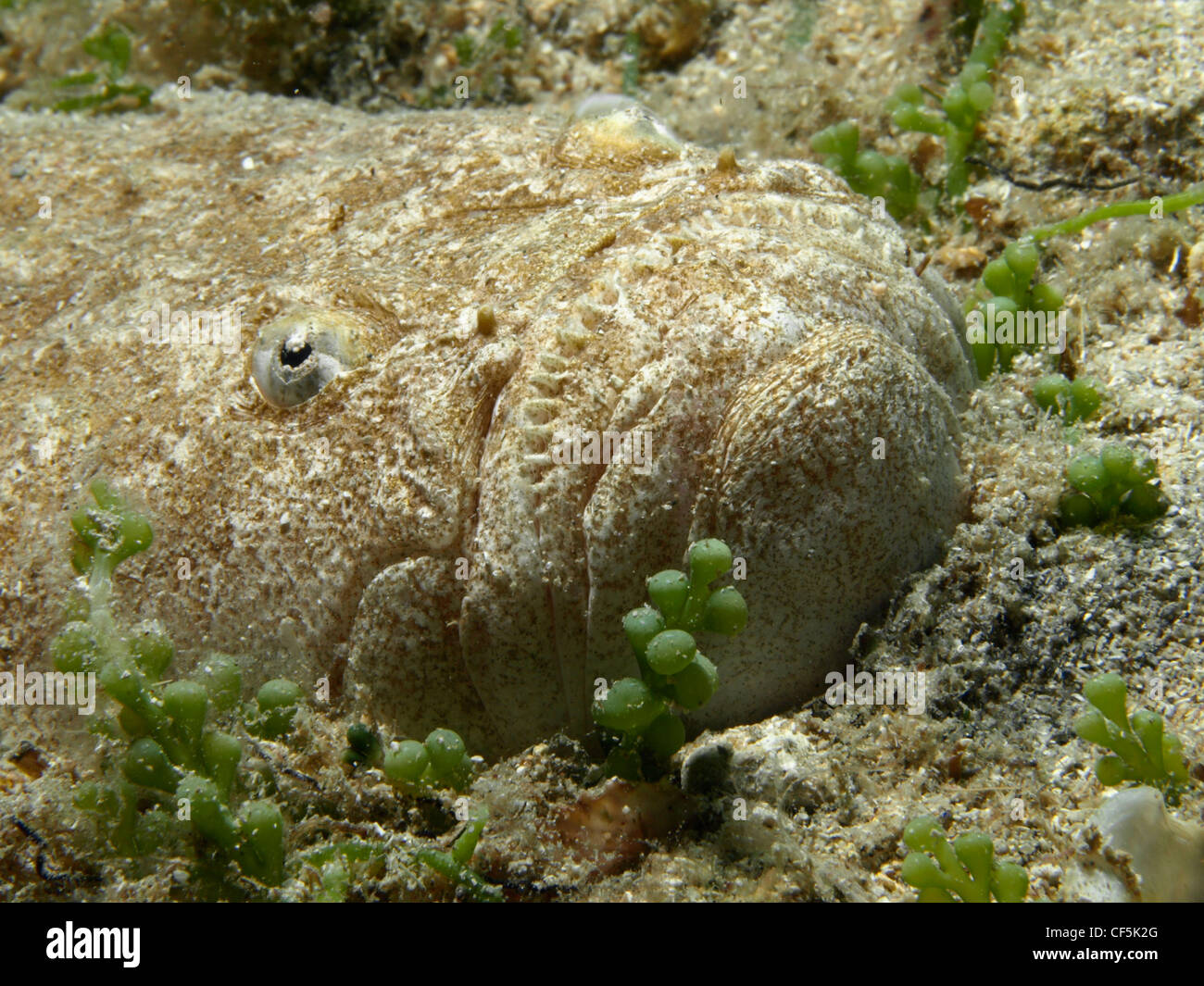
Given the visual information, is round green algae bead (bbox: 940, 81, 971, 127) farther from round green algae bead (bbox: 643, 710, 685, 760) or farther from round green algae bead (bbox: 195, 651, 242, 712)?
round green algae bead (bbox: 195, 651, 242, 712)

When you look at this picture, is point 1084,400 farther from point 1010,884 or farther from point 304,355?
point 304,355

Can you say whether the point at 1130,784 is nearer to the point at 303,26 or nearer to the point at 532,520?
the point at 532,520

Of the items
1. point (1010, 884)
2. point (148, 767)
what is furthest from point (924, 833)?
point (148, 767)

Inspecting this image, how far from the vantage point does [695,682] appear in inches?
A: 91.7

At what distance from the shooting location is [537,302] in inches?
103

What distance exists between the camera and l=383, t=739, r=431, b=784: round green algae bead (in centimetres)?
237

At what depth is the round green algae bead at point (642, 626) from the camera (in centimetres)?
228

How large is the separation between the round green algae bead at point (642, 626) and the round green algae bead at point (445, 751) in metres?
0.61

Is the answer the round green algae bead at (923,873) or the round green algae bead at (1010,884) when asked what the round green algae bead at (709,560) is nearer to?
the round green algae bead at (923,873)

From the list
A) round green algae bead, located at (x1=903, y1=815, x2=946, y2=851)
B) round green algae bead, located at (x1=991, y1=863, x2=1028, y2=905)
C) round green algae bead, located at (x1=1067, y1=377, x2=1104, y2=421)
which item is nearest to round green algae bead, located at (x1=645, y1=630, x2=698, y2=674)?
Result: round green algae bead, located at (x1=903, y1=815, x2=946, y2=851)

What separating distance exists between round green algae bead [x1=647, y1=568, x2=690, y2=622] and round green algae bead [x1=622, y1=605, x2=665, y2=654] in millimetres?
34
